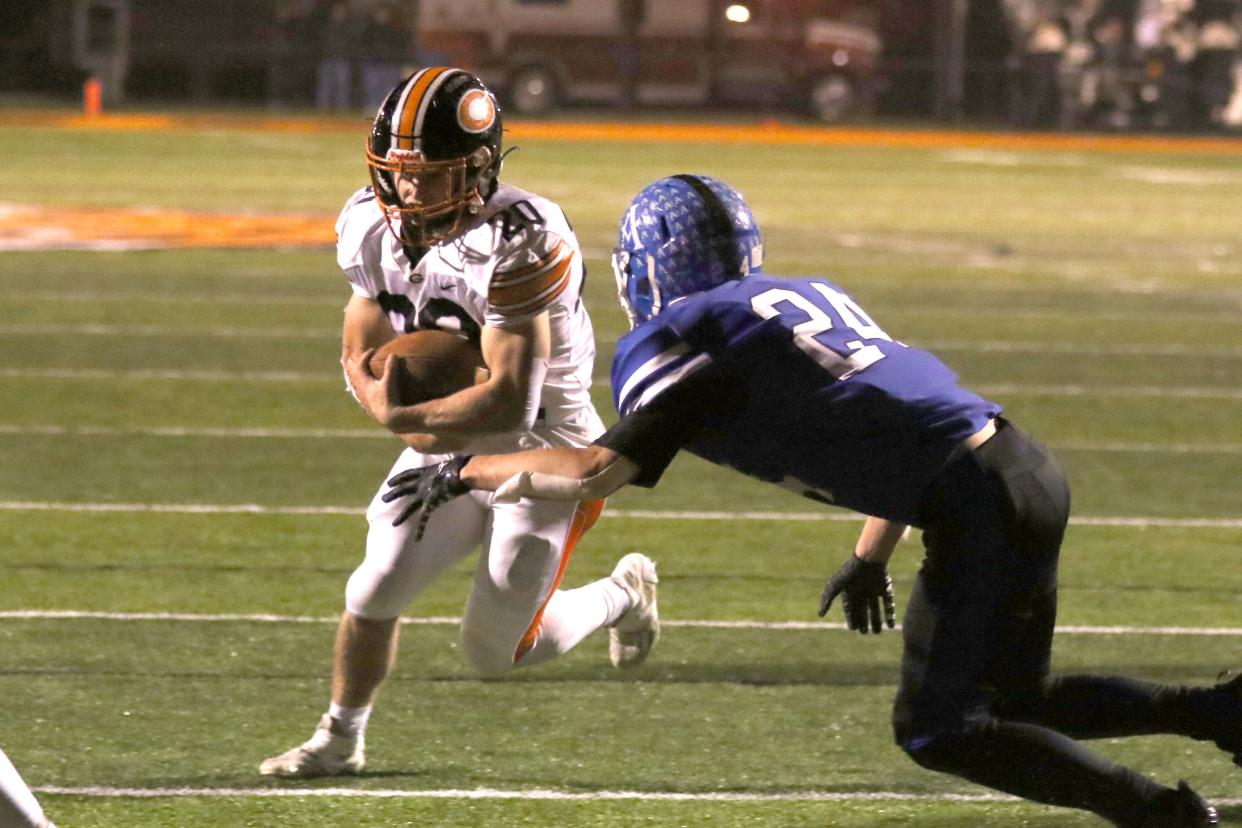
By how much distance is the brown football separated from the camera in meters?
4.14

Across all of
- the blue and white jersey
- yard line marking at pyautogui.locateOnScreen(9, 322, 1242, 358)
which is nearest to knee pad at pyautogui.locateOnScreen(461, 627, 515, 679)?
the blue and white jersey

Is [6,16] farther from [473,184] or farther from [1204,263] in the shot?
[473,184]

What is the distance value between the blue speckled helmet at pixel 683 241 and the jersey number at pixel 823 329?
106 millimetres

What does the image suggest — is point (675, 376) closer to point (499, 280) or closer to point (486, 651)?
point (499, 280)

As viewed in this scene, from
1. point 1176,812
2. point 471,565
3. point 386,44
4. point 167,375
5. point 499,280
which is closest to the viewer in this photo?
point 1176,812

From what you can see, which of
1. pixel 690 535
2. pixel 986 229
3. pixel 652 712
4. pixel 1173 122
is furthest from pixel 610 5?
pixel 652 712

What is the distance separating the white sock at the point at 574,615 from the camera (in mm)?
4461

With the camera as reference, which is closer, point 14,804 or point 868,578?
point 14,804

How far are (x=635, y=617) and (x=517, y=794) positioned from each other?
69cm

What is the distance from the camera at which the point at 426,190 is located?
159 inches

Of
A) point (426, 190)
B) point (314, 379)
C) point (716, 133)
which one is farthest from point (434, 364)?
point (716, 133)

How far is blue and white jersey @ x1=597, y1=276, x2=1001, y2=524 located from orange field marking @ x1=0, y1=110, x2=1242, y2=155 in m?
21.6

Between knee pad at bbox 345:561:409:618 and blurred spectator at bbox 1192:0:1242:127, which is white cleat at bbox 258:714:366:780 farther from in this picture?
blurred spectator at bbox 1192:0:1242:127

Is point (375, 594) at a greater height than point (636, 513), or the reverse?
point (375, 594)
